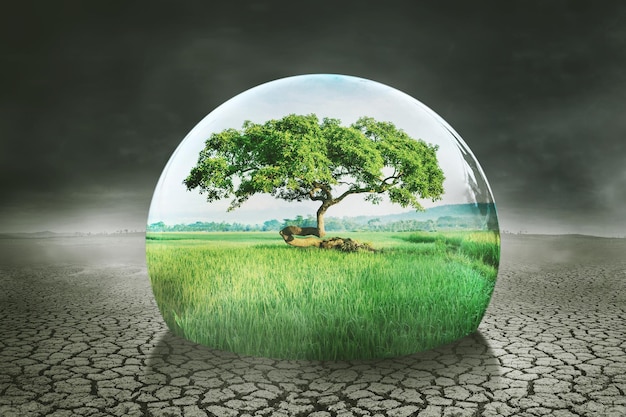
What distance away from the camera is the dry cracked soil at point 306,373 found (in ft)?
13.1

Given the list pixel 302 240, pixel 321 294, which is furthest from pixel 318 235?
pixel 321 294

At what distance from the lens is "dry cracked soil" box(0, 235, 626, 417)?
398 cm

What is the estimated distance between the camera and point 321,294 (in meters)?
4.72

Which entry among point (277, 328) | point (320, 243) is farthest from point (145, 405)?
point (320, 243)

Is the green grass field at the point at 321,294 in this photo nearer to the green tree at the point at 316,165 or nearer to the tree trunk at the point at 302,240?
the tree trunk at the point at 302,240

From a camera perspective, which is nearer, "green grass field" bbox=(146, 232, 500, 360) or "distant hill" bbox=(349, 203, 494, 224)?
"green grass field" bbox=(146, 232, 500, 360)

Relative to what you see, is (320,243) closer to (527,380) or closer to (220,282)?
(220,282)

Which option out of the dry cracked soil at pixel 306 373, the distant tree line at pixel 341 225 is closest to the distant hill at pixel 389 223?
the distant tree line at pixel 341 225

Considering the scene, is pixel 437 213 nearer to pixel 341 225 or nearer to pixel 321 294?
pixel 341 225

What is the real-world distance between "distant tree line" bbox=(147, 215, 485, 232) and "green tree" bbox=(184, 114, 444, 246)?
0.25 feet

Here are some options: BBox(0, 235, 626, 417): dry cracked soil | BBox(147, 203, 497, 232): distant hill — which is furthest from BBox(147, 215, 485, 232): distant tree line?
BBox(0, 235, 626, 417): dry cracked soil

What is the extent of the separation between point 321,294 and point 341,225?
62cm

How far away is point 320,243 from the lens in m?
4.84

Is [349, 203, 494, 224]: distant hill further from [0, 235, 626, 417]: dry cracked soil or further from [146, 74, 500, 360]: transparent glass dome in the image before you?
[0, 235, 626, 417]: dry cracked soil
